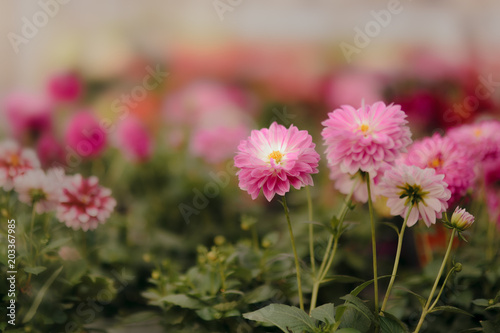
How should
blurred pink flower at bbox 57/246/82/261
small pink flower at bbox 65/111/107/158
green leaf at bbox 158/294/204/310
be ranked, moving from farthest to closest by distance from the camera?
small pink flower at bbox 65/111/107/158 → blurred pink flower at bbox 57/246/82/261 → green leaf at bbox 158/294/204/310

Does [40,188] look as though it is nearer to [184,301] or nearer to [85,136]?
[184,301]

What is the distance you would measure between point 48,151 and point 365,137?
0.78 metres

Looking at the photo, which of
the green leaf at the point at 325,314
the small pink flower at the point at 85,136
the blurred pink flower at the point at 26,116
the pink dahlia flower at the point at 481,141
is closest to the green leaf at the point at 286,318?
the green leaf at the point at 325,314

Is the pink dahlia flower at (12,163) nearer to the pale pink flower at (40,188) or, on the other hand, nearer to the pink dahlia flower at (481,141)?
the pale pink flower at (40,188)

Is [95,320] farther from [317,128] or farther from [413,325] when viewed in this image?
[317,128]

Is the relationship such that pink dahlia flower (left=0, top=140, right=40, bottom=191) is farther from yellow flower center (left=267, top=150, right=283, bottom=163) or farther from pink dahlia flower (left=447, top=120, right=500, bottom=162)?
Answer: pink dahlia flower (left=447, top=120, right=500, bottom=162)

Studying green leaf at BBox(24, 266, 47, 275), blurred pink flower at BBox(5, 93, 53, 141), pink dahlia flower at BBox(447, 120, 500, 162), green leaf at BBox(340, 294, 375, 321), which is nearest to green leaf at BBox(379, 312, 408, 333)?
green leaf at BBox(340, 294, 375, 321)

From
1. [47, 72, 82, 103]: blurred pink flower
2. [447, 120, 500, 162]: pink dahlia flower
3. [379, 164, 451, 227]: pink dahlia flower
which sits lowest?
[379, 164, 451, 227]: pink dahlia flower

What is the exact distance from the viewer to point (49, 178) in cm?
71

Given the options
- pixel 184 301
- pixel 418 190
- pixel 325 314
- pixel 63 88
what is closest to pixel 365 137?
pixel 418 190

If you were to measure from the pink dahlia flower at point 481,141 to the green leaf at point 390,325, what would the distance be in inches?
12.3

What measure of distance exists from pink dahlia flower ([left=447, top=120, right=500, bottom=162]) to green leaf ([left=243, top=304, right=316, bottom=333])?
0.39 m

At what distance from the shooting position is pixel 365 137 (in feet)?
1.74

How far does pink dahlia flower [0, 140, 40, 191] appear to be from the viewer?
72 centimetres
